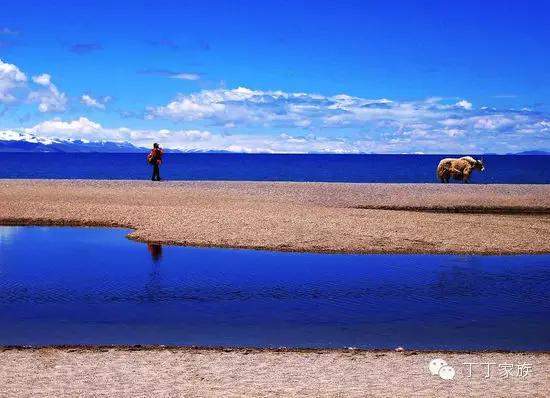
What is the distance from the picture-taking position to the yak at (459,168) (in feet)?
158

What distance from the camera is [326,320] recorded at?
40.4 feet

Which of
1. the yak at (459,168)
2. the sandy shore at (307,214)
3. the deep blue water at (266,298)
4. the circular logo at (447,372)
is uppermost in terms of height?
the yak at (459,168)

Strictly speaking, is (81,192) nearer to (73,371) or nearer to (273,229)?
(273,229)

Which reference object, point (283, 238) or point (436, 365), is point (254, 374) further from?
point (283, 238)

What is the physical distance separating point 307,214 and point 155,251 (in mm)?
7592

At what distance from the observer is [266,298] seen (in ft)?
46.3

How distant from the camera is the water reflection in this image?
18531 mm

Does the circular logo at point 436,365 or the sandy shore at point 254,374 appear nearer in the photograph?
the sandy shore at point 254,374

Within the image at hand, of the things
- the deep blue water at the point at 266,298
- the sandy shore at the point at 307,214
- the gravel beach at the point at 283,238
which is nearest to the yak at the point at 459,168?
the gravel beach at the point at 283,238

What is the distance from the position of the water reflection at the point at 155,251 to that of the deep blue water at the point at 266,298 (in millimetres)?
55

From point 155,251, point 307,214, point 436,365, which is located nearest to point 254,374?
point 436,365

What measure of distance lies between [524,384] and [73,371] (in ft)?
18.0

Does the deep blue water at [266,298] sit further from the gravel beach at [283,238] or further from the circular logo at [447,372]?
the circular logo at [447,372]

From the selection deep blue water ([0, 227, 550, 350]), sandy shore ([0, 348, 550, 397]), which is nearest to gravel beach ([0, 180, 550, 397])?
sandy shore ([0, 348, 550, 397])
